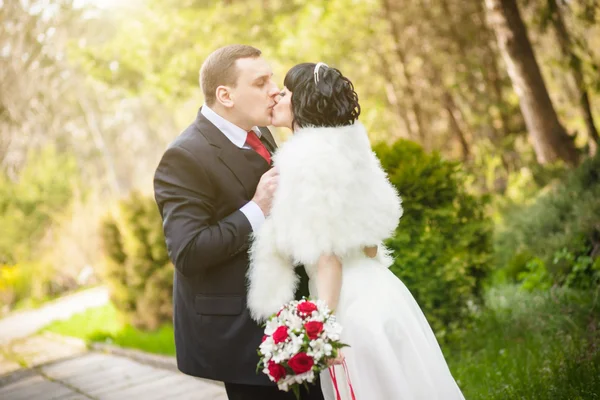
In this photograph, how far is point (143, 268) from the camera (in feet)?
25.5

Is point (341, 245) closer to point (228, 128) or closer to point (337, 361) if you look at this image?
point (337, 361)

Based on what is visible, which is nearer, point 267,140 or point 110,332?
point 267,140

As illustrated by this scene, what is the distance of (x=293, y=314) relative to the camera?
2.26 meters

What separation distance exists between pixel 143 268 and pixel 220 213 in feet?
18.2

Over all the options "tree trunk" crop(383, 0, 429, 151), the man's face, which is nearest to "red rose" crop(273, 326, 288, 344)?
the man's face

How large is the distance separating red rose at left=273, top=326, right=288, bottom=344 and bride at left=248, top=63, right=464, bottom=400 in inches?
10.1

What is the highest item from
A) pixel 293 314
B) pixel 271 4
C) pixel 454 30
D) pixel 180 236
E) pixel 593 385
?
pixel 271 4

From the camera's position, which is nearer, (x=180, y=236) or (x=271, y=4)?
(x=180, y=236)

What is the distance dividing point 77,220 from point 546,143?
38.7 feet

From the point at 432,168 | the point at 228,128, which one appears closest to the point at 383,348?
the point at 228,128

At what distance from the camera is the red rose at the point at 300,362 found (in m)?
2.16

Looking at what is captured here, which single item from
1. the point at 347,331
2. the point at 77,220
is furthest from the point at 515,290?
the point at 77,220

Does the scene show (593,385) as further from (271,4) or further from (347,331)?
(271,4)

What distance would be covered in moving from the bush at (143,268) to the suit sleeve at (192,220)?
5.22m
